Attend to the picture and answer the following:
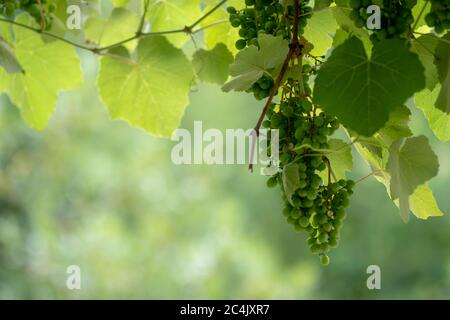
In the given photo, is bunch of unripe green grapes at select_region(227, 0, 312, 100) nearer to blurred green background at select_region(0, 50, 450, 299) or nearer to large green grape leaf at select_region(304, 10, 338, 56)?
Result: large green grape leaf at select_region(304, 10, 338, 56)

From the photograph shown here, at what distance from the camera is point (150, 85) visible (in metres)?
0.75

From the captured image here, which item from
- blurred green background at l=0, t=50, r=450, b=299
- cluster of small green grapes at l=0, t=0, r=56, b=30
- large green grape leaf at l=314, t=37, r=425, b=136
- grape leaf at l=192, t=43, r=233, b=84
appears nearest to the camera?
large green grape leaf at l=314, t=37, r=425, b=136

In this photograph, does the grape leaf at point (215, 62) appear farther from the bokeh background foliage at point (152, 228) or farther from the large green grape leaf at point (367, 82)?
the bokeh background foliage at point (152, 228)

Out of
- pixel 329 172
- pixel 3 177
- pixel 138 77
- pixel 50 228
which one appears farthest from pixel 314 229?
pixel 3 177

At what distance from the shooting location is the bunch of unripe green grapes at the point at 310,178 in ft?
1.69

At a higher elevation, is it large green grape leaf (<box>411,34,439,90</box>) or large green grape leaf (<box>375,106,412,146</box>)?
large green grape leaf (<box>411,34,439,90</box>)

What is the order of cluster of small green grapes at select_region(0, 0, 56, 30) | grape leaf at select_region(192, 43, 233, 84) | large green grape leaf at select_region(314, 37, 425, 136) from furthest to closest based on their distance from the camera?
grape leaf at select_region(192, 43, 233, 84), cluster of small green grapes at select_region(0, 0, 56, 30), large green grape leaf at select_region(314, 37, 425, 136)

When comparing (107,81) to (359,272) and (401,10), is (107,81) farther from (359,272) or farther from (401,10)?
(359,272)

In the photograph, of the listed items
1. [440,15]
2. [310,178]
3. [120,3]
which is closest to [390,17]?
[440,15]

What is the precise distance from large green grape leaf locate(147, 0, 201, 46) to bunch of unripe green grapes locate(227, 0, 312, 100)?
21 centimetres

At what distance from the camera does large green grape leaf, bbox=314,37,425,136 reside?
1.48 feet

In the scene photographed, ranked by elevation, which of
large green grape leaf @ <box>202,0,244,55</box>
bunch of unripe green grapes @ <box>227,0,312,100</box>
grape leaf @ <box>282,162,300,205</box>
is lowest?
grape leaf @ <box>282,162,300,205</box>

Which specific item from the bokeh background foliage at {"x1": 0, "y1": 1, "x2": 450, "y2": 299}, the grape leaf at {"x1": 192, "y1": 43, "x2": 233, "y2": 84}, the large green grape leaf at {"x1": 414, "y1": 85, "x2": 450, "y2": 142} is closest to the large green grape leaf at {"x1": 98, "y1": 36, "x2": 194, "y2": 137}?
the grape leaf at {"x1": 192, "y1": 43, "x2": 233, "y2": 84}

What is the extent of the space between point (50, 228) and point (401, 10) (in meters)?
3.62
